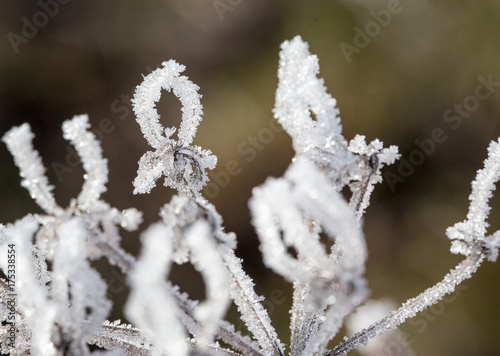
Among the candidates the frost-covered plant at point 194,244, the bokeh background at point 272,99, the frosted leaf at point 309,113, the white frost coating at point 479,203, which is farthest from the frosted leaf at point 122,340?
the bokeh background at point 272,99

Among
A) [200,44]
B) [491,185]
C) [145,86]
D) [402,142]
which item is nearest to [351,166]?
[491,185]

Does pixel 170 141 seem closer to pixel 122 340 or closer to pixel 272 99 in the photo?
pixel 122 340

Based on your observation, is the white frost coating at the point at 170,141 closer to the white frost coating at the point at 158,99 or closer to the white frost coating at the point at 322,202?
the white frost coating at the point at 158,99

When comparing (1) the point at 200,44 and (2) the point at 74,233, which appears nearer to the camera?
(2) the point at 74,233

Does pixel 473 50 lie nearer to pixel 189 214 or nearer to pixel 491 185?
pixel 491 185

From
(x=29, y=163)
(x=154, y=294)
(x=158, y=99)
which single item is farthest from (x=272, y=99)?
(x=154, y=294)

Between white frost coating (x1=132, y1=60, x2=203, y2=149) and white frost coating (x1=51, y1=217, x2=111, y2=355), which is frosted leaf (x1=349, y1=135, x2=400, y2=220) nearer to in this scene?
white frost coating (x1=132, y1=60, x2=203, y2=149)

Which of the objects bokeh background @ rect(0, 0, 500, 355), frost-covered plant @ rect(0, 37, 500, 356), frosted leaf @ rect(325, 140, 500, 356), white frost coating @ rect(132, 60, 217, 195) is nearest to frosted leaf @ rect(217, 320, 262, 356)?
frost-covered plant @ rect(0, 37, 500, 356)
